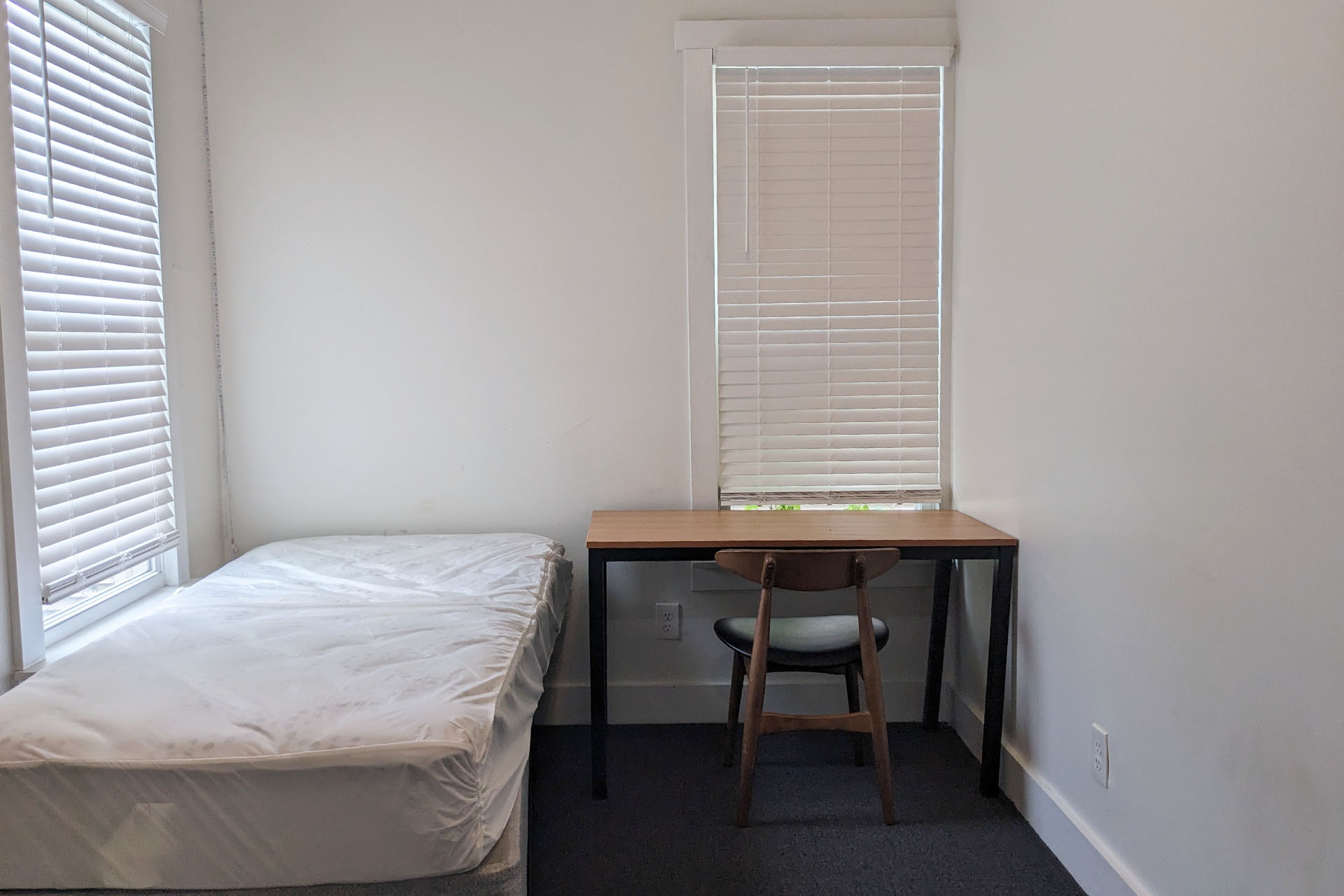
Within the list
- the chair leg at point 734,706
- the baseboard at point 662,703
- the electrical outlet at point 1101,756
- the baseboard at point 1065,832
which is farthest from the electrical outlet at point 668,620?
the electrical outlet at point 1101,756

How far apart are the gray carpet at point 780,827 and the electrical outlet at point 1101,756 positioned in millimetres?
277

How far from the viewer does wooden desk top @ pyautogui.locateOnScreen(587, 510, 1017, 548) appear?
7.96ft

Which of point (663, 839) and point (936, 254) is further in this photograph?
point (936, 254)

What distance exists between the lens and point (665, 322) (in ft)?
9.62

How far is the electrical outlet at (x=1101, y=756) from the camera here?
1952 mm

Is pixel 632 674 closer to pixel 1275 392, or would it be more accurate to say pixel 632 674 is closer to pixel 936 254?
pixel 936 254

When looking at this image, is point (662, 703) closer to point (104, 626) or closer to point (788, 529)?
point (788, 529)

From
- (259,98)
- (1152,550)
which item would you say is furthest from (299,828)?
(259,98)

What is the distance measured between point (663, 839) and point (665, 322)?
1.57 m

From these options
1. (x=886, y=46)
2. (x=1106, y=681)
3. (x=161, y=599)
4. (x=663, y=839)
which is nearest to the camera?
(x=1106, y=681)

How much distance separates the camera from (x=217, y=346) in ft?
9.52

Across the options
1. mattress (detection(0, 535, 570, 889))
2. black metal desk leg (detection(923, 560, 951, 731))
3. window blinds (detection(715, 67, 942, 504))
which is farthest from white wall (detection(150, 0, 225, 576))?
black metal desk leg (detection(923, 560, 951, 731))

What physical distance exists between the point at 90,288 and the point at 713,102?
73.4 inches

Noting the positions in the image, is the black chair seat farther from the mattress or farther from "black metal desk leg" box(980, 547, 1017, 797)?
the mattress
